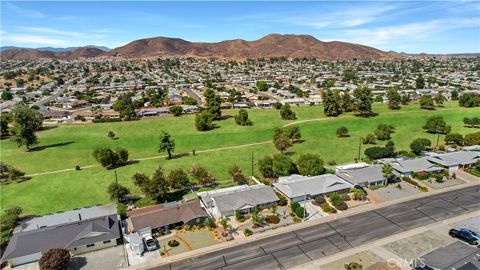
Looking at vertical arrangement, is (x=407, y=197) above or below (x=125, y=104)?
below

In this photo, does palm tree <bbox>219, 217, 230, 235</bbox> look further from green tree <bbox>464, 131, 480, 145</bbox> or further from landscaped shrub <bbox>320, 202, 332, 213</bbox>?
green tree <bbox>464, 131, 480, 145</bbox>

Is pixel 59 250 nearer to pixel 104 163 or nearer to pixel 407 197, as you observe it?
pixel 104 163

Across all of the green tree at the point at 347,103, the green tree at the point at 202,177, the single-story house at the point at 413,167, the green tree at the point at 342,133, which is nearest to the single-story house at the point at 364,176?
the single-story house at the point at 413,167

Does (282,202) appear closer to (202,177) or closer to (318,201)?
(318,201)

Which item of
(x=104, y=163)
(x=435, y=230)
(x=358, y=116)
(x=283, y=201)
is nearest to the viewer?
(x=435, y=230)

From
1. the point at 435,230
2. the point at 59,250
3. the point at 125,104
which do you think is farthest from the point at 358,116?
the point at 59,250

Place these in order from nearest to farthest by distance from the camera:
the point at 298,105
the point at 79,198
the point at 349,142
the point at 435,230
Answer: the point at 435,230, the point at 79,198, the point at 349,142, the point at 298,105
